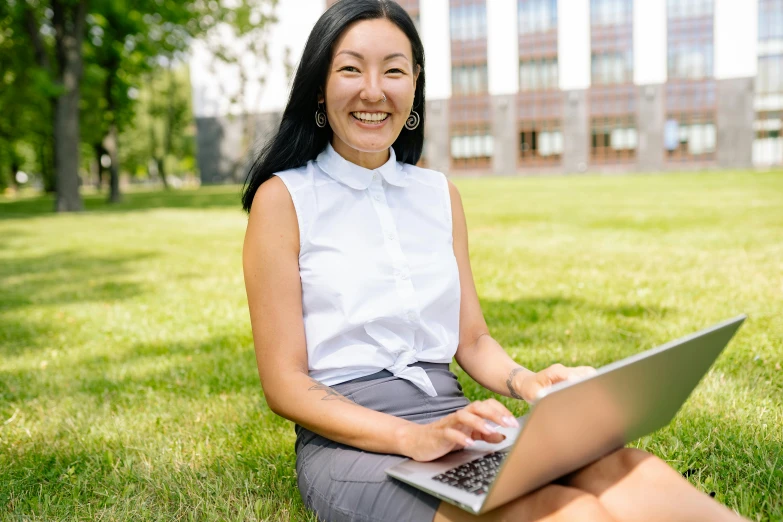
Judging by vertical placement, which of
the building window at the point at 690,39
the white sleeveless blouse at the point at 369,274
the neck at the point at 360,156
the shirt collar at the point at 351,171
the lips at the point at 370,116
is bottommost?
the white sleeveless blouse at the point at 369,274

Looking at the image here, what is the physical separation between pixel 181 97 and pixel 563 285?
52241mm

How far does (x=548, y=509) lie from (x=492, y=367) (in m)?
0.82

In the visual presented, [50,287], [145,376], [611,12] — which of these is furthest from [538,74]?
[145,376]

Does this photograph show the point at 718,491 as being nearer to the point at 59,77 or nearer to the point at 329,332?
the point at 329,332

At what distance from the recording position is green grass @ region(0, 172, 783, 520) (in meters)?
2.78

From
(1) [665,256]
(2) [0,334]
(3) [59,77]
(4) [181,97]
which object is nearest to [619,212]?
(1) [665,256]

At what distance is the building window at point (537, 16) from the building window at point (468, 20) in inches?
92.9

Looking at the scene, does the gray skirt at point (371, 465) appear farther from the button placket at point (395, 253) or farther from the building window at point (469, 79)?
the building window at point (469, 79)

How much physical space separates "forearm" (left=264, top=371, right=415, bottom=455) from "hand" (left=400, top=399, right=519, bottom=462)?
31 mm

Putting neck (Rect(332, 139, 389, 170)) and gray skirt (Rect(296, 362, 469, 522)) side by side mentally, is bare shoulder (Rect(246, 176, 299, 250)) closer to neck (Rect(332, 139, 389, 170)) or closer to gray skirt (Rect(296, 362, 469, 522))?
neck (Rect(332, 139, 389, 170))

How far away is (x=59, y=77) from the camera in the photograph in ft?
68.9

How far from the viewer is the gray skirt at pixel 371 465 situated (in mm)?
1864

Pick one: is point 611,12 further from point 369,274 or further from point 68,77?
point 369,274

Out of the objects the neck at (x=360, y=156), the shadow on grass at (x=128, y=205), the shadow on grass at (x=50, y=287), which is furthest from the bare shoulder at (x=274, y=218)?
the shadow on grass at (x=128, y=205)
